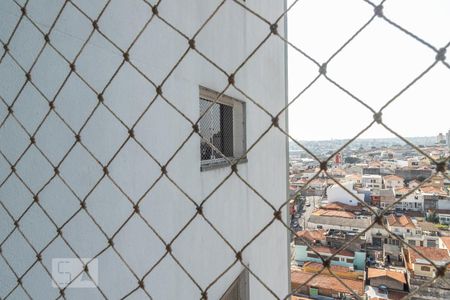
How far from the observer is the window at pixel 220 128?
1752 mm

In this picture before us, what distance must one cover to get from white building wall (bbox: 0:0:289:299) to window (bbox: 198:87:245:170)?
0.29ft

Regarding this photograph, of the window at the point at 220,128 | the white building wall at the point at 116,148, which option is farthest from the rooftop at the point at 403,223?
the white building wall at the point at 116,148

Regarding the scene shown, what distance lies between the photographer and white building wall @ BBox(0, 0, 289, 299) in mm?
788

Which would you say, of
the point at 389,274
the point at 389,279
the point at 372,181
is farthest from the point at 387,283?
the point at 372,181

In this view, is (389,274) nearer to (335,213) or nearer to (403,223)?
(403,223)

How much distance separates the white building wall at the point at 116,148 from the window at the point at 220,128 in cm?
9

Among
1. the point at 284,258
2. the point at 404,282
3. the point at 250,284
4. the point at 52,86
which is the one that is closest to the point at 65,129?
the point at 52,86

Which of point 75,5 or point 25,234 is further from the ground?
point 75,5

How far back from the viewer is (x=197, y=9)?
60.4 inches

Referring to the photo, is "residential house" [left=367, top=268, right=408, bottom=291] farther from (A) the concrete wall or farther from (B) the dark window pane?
(B) the dark window pane

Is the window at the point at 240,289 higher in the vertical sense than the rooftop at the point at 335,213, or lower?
higher

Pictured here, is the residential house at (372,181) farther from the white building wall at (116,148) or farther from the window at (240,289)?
the white building wall at (116,148)

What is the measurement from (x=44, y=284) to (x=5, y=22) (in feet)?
2.29

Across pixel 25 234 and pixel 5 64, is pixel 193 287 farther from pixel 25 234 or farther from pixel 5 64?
pixel 5 64
